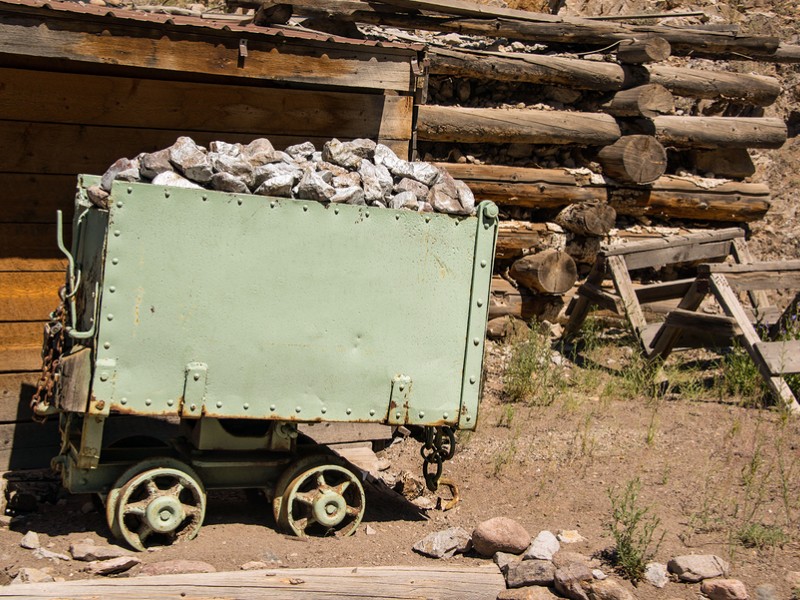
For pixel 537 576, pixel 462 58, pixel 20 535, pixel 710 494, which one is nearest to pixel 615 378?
pixel 710 494

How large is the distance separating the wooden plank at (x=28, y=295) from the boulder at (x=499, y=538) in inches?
113

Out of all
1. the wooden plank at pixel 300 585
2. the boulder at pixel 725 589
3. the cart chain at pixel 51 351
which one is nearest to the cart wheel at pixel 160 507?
the wooden plank at pixel 300 585

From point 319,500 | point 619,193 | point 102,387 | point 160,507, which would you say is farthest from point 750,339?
point 102,387

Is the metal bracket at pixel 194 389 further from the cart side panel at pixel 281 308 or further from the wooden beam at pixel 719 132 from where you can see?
the wooden beam at pixel 719 132

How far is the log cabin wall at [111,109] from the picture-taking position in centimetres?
543

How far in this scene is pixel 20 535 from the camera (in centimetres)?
492

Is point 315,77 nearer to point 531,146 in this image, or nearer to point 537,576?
point 537,576

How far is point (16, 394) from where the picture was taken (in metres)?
5.80

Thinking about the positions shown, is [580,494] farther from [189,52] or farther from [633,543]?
[189,52]

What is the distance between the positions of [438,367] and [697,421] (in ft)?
10.3

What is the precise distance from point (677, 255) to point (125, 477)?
594 cm

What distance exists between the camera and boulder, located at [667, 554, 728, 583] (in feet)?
15.3

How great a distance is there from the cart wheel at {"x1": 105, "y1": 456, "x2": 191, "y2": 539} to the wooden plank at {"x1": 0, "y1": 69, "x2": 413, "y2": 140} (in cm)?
223

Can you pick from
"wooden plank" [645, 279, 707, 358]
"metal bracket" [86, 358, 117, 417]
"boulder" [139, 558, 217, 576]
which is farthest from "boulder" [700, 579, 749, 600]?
"wooden plank" [645, 279, 707, 358]
